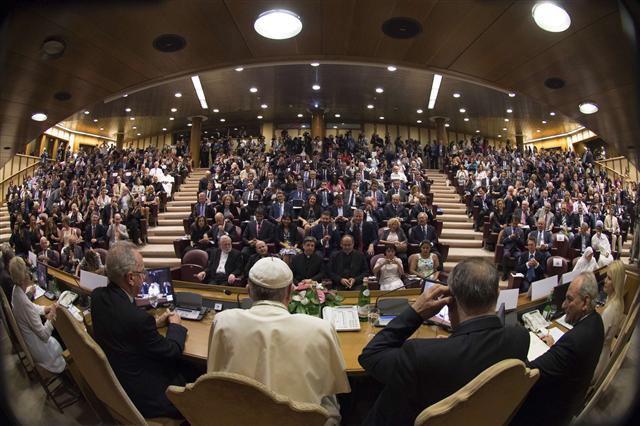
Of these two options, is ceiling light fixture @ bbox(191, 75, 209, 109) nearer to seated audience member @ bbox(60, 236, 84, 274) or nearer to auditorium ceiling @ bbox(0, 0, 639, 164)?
seated audience member @ bbox(60, 236, 84, 274)

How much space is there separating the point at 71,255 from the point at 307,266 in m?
4.15

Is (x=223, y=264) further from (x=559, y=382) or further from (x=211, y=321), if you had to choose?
(x=559, y=382)

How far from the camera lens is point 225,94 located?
12062mm

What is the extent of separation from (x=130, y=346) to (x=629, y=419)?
1885 mm

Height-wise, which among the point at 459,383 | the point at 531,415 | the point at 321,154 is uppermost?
the point at 321,154

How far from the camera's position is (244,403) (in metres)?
A: 1.01

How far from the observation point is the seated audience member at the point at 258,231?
229 inches

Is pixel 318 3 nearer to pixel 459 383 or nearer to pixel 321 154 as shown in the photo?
pixel 459 383

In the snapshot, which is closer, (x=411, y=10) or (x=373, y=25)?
(x=411, y=10)

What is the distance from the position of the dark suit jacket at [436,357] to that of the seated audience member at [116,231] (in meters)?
6.85

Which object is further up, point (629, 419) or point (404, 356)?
point (404, 356)

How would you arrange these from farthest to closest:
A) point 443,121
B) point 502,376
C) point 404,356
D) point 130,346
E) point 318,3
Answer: point 443,121, point 318,3, point 130,346, point 404,356, point 502,376

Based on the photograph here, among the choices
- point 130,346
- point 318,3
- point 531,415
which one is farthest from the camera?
point 318,3

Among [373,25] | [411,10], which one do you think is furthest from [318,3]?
[411,10]
